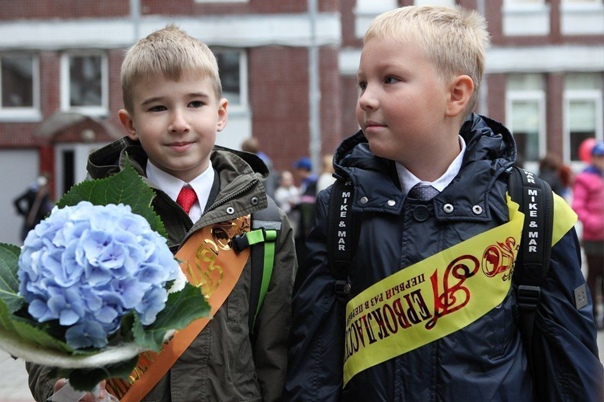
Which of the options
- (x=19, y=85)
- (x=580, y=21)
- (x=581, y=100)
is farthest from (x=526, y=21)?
(x=19, y=85)

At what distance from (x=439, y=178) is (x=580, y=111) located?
65.8 ft

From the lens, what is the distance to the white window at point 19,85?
65.7 feet

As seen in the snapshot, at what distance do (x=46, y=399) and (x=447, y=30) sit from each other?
1.46 metres

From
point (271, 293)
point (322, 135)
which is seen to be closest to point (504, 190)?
point (271, 293)

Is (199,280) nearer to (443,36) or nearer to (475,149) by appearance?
(475,149)

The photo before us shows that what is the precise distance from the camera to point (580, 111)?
21.6 meters

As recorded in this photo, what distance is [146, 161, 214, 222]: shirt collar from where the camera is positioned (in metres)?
2.77

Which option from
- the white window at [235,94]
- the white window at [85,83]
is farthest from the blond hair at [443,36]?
the white window at [85,83]

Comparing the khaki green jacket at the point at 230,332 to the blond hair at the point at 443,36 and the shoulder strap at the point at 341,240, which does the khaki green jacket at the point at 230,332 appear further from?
the blond hair at the point at 443,36

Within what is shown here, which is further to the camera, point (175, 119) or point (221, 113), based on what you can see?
point (221, 113)

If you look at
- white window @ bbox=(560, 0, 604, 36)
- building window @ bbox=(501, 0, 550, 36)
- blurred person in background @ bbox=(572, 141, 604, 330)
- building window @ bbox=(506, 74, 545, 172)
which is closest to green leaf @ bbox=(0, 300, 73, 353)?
blurred person in background @ bbox=(572, 141, 604, 330)

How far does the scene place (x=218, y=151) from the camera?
117 inches

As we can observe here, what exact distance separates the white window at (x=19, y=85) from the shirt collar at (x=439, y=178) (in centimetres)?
1848

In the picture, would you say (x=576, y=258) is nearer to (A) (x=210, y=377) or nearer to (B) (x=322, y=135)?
(A) (x=210, y=377)
